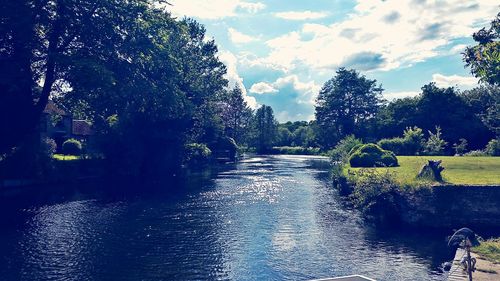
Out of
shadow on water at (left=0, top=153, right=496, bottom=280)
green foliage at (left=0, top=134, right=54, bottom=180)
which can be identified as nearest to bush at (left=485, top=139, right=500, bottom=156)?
shadow on water at (left=0, top=153, right=496, bottom=280)

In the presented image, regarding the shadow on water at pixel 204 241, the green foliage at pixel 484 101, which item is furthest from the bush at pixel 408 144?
the shadow on water at pixel 204 241

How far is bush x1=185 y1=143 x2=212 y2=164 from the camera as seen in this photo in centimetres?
6550

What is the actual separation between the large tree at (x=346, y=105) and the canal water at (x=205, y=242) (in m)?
82.3

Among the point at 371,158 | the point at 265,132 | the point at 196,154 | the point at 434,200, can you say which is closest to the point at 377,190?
the point at 434,200

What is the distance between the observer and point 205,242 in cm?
1806

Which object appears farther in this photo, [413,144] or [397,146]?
[397,146]

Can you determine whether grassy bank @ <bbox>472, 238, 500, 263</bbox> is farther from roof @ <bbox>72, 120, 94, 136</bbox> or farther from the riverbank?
roof @ <bbox>72, 120, 94, 136</bbox>

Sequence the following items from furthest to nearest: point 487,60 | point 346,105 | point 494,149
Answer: point 346,105, point 494,149, point 487,60

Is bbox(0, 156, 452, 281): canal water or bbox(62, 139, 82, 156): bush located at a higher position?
bbox(62, 139, 82, 156): bush

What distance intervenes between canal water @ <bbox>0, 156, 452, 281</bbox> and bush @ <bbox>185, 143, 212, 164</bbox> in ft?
119

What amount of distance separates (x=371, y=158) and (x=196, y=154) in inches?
1456

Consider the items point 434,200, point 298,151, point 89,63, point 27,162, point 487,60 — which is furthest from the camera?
point 298,151

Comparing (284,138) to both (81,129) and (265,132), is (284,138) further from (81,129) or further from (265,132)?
(81,129)

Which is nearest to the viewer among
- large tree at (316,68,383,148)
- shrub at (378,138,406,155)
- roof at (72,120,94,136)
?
shrub at (378,138,406,155)
